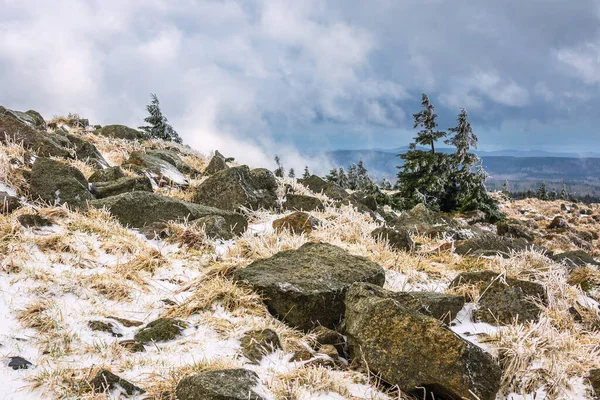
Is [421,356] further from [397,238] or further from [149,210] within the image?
[149,210]

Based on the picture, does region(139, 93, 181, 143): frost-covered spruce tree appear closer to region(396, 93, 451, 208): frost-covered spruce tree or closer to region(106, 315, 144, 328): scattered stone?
region(396, 93, 451, 208): frost-covered spruce tree

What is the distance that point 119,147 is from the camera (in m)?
11.8

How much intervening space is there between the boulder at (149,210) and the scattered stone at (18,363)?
3266mm

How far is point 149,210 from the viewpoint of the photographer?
237 inches

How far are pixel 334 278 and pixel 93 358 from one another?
2345mm

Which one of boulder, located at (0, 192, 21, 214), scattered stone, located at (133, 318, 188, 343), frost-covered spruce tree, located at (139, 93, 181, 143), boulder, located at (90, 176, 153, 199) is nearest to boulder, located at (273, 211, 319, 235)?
boulder, located at (90, 176, 153, 199)

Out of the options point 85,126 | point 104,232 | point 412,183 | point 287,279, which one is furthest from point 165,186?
point 412,183

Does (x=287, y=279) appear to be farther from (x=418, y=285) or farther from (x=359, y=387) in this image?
(x=418, y=285)

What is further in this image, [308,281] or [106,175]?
[106,175]

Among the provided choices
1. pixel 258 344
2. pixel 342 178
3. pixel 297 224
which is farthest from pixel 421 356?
pixel 342 178

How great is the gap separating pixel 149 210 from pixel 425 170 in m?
17.0

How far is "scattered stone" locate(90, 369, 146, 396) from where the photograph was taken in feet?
7.99

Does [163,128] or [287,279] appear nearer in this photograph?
[287,279]

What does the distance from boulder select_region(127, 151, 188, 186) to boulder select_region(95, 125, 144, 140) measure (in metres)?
5.79
